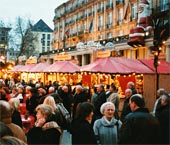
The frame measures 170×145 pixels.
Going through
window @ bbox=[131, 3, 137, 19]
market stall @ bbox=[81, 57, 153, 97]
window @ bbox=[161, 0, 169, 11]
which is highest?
window @ bbox=[131, 3, 137, 19]

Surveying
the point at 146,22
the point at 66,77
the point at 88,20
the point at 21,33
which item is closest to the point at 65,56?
the point at 66,77

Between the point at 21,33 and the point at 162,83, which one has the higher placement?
the point at 21,33

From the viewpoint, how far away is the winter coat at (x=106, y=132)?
16.9ft

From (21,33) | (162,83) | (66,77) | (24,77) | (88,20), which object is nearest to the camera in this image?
(162,83)

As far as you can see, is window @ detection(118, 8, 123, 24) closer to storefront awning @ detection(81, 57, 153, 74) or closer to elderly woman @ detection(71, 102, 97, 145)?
storefront awning @ detection(81, 57, 153, 74)

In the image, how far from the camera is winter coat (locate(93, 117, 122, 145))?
514cm

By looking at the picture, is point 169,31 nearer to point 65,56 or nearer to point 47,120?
point 65,56

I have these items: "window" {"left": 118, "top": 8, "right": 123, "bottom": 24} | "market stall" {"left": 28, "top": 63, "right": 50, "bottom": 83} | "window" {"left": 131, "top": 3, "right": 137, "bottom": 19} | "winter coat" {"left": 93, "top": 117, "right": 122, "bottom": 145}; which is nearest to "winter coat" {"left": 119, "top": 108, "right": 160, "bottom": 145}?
"winter coat" {"left": 93, "top": 117, "right": 122, "bottom": 145}

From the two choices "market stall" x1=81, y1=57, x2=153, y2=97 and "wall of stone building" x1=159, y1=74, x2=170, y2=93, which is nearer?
"market stall" x1=81, y1=57, x2=153, y2=97

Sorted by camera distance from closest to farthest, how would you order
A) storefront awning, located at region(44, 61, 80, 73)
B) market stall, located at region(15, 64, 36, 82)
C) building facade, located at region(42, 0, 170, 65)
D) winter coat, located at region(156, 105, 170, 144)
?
winter coat, located at region(156, 105, 170, 144), storefront awning, located at region(44, 61, 80, 73), market stall, located at region(15, 64, 36, 82), building facade, located at region(42, 0, 170, 65)

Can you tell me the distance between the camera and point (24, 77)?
30359 millimetres

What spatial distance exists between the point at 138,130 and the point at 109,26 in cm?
4762

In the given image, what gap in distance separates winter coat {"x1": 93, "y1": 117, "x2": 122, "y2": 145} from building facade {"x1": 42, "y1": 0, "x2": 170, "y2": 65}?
1288 centimetres

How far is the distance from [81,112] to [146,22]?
2369cm
